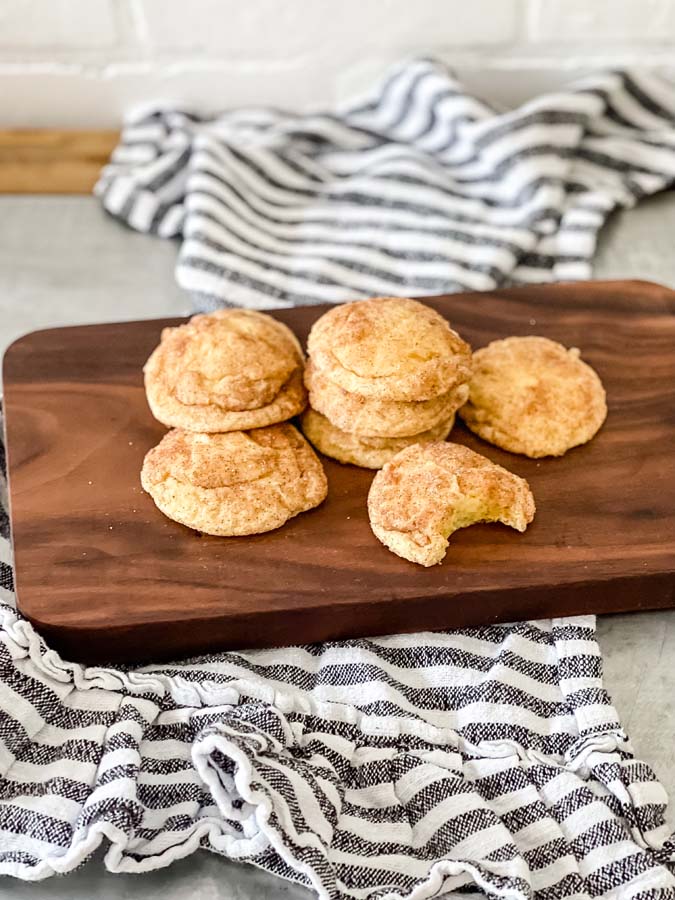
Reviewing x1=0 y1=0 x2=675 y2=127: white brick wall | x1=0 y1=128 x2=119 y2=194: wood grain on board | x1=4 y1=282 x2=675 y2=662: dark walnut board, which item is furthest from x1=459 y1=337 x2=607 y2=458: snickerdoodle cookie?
x1=0 y1=128 x2=119 y2=194: wood grain on board

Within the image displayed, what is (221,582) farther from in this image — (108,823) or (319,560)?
(108,823)

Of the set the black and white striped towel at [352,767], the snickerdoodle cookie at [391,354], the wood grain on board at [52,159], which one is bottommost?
→ the black and white striped towel at [352,767]

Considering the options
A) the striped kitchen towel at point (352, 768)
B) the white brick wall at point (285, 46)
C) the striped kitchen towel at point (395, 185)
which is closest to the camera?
the striped kitchen towel at point (352, 768)

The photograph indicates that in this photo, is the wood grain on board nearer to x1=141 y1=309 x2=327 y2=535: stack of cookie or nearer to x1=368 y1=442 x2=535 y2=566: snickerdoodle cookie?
x1=141 y1=309 x2=327 y2=535: stack of cookie

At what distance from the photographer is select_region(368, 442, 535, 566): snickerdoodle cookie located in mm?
983

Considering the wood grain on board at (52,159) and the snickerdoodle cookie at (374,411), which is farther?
the wood grain on board at (52,159)

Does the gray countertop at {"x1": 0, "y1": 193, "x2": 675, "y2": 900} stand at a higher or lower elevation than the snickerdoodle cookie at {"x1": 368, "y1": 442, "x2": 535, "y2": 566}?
lower

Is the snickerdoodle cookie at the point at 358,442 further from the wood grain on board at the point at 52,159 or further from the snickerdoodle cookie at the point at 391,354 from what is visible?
the wood grain on board at the point at 52,159

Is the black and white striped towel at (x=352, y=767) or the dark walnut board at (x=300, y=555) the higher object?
the dark walnut board at (x=300, y=555)

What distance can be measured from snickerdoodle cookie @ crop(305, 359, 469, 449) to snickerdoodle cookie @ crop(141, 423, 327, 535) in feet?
0.17

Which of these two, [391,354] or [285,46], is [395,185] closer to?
[285,46]

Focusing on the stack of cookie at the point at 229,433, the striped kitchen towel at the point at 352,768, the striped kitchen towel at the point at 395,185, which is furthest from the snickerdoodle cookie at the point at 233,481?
the striped kitchen towel at the point at 395,185

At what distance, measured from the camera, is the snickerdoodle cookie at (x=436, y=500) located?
0.98m

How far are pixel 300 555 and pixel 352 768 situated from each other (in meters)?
0.19
